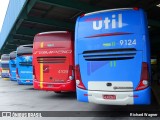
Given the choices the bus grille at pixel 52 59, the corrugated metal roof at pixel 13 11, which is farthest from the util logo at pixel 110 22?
the corrugated metal roof at pixel 13 11

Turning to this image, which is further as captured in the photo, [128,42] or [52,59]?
[52,59]

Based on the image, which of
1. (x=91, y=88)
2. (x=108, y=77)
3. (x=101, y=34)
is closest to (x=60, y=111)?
(x=91, y=88)

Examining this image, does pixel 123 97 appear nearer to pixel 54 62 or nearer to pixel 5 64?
pixel 54 62

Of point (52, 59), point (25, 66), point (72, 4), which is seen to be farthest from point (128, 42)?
point (25, 66)

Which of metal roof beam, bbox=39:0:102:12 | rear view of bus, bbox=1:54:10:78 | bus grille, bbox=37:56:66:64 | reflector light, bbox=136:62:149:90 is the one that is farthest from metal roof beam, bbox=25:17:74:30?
reflector light, bbox=136:62:149:90

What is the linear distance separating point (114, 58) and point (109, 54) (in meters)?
0.17

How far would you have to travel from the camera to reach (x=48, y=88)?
37.2 ft

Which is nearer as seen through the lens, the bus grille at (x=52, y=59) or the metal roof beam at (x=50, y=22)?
the bus grille at (x=52, y=59)

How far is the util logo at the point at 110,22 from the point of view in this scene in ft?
24.4

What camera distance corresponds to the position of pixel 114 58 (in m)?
7.43

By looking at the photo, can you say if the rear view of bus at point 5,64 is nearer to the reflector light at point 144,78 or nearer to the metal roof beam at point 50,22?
the metal roof beam at point 50,22

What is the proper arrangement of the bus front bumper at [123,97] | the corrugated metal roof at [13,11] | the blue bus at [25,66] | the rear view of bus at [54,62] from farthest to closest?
the corrugated metal roof at [13,11]
the blue bus at [25,66]
the rear view of bus at [54,62]
the bus front bumper at [123,97]

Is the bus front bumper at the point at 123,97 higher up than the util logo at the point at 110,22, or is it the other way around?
the util logo at the point at 110,22

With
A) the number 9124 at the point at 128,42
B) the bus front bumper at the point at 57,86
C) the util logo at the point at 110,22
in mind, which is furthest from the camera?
the bus front bumper at the point at 57,86
